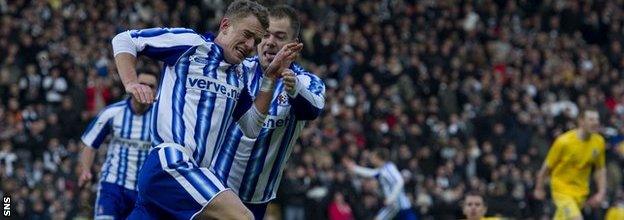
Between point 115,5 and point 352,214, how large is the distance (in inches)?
263

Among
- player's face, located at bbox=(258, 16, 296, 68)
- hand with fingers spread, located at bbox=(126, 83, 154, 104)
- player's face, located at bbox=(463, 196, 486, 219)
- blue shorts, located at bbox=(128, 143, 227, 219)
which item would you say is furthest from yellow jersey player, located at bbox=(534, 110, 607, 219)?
hand with fingers spread, located at bbox=(126, 83, 154, 104)

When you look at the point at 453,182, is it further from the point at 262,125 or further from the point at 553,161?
the point at 262,125

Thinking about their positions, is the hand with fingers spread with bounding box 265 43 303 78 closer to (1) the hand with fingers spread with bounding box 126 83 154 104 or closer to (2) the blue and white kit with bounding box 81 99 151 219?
(1) the hand with fingers spread with bounding box 126 83 154 104

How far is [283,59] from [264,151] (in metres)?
1.46

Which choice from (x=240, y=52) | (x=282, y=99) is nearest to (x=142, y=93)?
(x=240, y=52)

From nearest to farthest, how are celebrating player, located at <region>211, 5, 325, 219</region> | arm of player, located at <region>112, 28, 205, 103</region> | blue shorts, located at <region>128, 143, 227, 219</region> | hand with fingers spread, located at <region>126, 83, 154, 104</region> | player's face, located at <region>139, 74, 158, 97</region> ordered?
hand with fingers spread, located at <region>126, 83, 154, 104</region> → blue shorts, located at <region>128, 143, 227, 219</region> → arm of player, located at <region>112, 28, 205, 103</region> → celebrating player, located at <region>211, 5, 325, 219</region> → player's face, located at <region>139, 74, 158, 97</region>

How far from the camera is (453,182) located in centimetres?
2431

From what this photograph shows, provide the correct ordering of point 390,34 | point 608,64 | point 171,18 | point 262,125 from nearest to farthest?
point 262,125
point 171,18
point 390,34
point 608,64

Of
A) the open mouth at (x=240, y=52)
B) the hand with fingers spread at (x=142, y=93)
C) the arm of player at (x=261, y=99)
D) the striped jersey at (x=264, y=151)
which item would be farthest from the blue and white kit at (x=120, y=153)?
the hand with fingers spread at (x=142, y=93)

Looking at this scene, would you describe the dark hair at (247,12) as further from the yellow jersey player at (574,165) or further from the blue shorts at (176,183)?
the yellow jersey player at (574,165)

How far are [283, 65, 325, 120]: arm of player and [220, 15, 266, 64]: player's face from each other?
29 centimetres

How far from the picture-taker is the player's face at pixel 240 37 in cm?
821

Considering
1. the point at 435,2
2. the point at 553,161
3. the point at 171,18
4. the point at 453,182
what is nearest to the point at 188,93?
the point at 553,161

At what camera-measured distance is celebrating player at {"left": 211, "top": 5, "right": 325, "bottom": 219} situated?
8.84 meters
